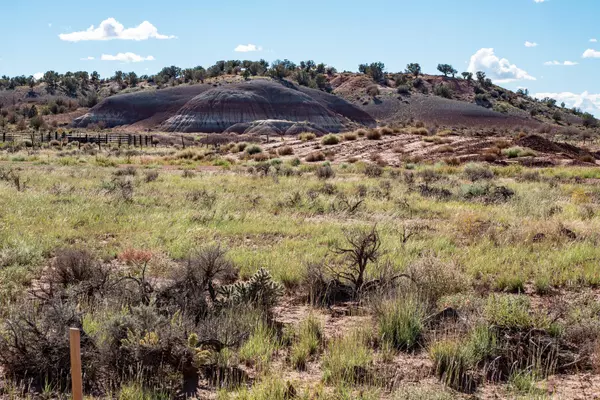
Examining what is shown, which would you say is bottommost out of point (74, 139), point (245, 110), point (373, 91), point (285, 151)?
point (285, 151)

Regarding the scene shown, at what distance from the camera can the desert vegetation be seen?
5535 millimetres

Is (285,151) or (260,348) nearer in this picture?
(260,348)

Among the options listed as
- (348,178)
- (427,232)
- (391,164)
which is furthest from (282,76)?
(427,232)

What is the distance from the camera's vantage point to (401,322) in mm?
6551

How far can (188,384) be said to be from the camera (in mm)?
5504

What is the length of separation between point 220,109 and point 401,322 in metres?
94.8

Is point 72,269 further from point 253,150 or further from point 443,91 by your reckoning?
point 443,91

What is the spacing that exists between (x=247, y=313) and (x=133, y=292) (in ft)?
5.37

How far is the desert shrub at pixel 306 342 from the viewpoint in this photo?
5.95 metres

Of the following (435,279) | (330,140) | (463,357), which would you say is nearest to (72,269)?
(435,279)

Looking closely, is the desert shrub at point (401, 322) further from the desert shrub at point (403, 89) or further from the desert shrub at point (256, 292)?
the desert shrub at point (403, 89)

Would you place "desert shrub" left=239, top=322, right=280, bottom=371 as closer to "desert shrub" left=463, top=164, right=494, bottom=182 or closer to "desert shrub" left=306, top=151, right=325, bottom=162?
"desert shrub" left=463, top=164, right=494, bottom=182

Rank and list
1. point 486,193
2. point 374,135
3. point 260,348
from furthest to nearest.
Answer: point 374,135
point 486,193
point 260,348

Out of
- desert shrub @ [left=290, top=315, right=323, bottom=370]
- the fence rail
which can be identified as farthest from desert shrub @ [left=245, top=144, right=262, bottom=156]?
desert shrub @ [left=290, top=315, right=323, bottom=370]
